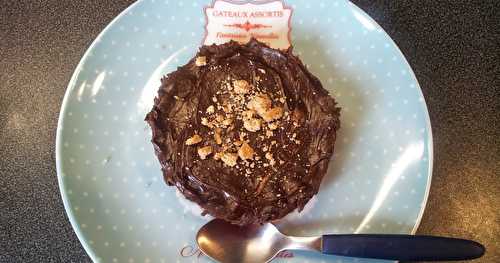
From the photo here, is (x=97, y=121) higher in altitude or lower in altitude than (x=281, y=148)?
lower

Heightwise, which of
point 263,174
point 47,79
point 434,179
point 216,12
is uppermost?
point 216,12

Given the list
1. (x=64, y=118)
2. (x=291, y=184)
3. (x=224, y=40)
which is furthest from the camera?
(x=224, y=40)

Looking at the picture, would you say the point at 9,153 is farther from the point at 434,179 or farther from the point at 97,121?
the point at 434,179

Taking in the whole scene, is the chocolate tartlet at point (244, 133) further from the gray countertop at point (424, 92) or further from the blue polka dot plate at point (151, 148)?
the gray countertop at point (424, 92)

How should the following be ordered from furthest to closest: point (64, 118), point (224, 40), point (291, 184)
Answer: point (224, 40)
point (64, 118)
point (291, 184)

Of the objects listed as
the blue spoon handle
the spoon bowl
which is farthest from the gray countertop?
the spoon bowl

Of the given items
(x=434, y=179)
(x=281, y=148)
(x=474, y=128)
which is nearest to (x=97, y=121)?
(x=281, y=148)

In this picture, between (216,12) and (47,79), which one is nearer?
(216,12)

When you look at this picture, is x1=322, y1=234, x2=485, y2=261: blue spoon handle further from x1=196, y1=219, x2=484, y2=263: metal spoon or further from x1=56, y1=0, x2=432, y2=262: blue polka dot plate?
x1=56, y1=0, x2=432, y2=262: blue polka dot plate
